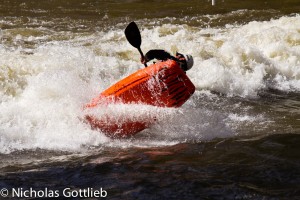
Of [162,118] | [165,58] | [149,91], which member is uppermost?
[165,58]

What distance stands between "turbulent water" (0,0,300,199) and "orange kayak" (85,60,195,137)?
0.31 ft

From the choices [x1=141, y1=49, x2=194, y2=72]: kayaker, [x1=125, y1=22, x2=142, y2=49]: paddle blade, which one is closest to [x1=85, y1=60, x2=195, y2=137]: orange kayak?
[x1=141, y1=49, x2=194, y2=72]: kayaker

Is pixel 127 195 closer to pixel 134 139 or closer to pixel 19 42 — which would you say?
pixel 134 139

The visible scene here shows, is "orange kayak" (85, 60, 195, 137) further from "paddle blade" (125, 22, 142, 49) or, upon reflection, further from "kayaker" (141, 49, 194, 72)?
"paddle blade" (125, 22, 142, 49)

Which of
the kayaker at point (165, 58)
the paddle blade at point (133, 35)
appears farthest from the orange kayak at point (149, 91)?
the paddle blade at point (133, 35)

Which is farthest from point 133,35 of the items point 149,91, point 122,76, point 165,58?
point 122,76

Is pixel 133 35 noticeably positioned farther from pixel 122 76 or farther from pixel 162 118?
pixel 122 76

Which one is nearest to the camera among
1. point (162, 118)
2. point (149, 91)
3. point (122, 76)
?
point (149, 91)

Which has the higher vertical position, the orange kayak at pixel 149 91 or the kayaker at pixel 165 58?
the kayaker at pixel 165 58

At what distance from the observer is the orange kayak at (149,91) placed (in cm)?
539

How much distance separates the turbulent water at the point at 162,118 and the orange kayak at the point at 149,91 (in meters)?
0.10

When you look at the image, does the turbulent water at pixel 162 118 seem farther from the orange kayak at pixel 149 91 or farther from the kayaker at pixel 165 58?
the kayaker at pixel 165 58

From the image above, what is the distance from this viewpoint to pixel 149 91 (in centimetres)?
544

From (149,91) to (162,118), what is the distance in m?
0.34
